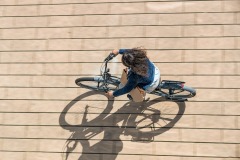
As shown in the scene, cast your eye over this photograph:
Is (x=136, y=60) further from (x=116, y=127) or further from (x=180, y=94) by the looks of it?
(x=116, y=127)

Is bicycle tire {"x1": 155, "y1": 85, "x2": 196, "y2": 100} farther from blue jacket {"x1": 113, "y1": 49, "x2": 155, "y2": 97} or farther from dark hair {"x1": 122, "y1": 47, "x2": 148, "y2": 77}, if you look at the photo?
dark hair {"x1": 122, "y1": 47, "x2": 148, "y2": 77}

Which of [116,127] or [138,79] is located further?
[116,127]

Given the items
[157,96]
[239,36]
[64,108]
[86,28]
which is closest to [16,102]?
[64,108]

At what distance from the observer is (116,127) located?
25.1ft

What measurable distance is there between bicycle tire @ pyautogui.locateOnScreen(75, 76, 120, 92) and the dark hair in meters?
1.40

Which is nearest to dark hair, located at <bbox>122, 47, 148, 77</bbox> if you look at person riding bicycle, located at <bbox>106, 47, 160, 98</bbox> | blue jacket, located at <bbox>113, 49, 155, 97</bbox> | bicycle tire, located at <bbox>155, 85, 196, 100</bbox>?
person riding bicycle, located at <bbox>106, 47, 160, 98</bbox>

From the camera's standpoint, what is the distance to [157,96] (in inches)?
303

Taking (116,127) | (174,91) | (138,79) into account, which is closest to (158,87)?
(174,91)

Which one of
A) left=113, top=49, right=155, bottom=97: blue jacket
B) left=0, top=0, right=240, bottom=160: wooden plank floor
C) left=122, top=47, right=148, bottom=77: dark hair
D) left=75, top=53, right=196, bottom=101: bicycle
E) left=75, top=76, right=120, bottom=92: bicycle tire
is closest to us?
left=122, top=47, right=148, bottom=77: dark hair

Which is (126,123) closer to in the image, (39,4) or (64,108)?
(64,108)

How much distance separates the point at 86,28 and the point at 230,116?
156 inches

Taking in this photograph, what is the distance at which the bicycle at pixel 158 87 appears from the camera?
697 cm

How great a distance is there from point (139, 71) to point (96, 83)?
2.03 meters

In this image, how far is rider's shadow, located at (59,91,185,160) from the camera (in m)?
7.53
